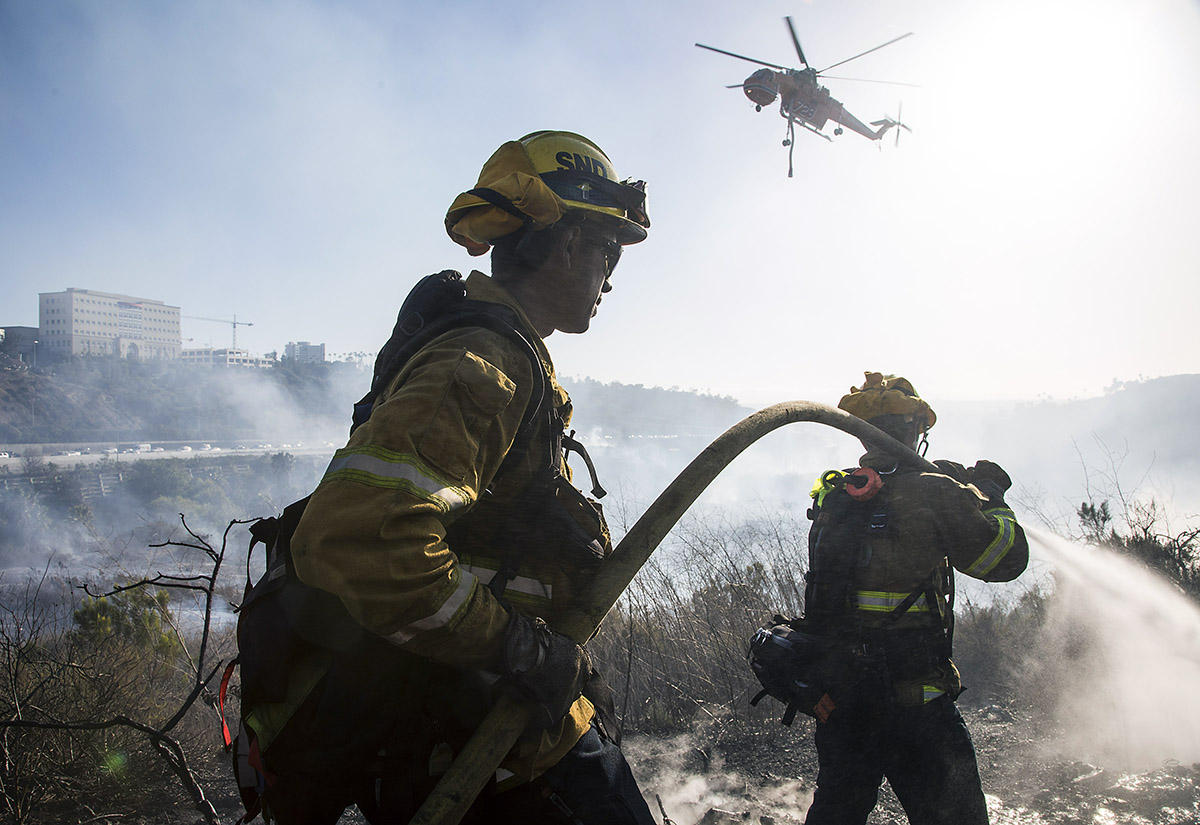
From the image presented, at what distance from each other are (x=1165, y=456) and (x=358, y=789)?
72377mm

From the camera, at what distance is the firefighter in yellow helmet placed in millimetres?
1120

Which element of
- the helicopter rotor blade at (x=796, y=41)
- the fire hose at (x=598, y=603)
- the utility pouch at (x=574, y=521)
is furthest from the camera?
the helicopter rotor blade at (x=796, y=41)

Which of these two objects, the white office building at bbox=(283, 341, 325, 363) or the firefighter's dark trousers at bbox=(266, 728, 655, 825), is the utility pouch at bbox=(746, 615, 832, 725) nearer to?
the firefighter's dark trousers at bbox=(266, 728, 655, 825)

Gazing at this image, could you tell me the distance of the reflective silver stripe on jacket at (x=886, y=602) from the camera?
274 cm

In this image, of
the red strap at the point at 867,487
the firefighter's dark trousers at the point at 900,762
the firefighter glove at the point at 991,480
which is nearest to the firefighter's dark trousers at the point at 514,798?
the firefighter's dark trousers at the point at 900,762

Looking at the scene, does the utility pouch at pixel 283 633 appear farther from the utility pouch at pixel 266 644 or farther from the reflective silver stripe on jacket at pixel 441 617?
the reflective silver stripe on jacket at pixel 441 617

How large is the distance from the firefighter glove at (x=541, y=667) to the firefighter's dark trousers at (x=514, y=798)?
22 centimetres

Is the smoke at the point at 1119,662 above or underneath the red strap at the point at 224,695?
underneath

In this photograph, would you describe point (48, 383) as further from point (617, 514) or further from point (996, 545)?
point (996, 545)

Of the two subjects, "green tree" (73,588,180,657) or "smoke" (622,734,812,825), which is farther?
"green tree" (73,588,180,657)

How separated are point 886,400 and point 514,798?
2.73 meters

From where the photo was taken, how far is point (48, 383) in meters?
68.7

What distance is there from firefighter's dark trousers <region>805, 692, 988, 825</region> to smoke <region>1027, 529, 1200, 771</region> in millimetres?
2084

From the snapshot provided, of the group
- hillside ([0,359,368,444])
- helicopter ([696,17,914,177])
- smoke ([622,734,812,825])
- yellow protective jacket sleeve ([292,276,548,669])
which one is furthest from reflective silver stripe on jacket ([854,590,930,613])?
hillside ([0,359,368,444])
